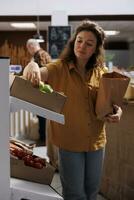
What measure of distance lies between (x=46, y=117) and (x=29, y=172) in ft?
0.92

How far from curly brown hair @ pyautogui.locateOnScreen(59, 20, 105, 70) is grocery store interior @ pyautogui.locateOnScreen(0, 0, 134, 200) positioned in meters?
0.30

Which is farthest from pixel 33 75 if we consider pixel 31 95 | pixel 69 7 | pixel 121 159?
pixel 69 7

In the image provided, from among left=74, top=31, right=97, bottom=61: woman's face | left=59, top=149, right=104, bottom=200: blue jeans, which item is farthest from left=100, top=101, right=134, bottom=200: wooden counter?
left=74, top=31, right=97, bottom=61: woman's face

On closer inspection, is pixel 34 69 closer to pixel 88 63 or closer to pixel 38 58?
pixel 88 63

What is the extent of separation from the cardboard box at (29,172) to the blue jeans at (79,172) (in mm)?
440

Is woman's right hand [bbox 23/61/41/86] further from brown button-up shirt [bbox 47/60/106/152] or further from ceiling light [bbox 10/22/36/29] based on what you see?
ceiling light [bbox 10/22/36/29]

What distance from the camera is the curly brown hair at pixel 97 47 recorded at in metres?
1.82

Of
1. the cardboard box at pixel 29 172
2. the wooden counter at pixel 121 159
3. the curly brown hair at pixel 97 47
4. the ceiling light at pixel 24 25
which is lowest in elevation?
the wooden counter at pixel 121 159

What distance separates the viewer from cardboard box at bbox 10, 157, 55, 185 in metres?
1.35

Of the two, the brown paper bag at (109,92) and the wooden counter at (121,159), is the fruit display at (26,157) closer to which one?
the brown paper bag at (109,92)

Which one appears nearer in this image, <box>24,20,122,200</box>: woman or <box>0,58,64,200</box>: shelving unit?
<box>0,58,64,200</box>: shelving unit

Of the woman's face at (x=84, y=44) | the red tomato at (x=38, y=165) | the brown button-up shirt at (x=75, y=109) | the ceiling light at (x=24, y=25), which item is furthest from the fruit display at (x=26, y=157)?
the ceiling light at (x=24, y=25)

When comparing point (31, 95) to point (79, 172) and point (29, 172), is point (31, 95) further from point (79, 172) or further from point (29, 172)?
point (79, 172)

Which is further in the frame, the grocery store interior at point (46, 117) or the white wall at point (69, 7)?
the white wall at point (69, 7)
